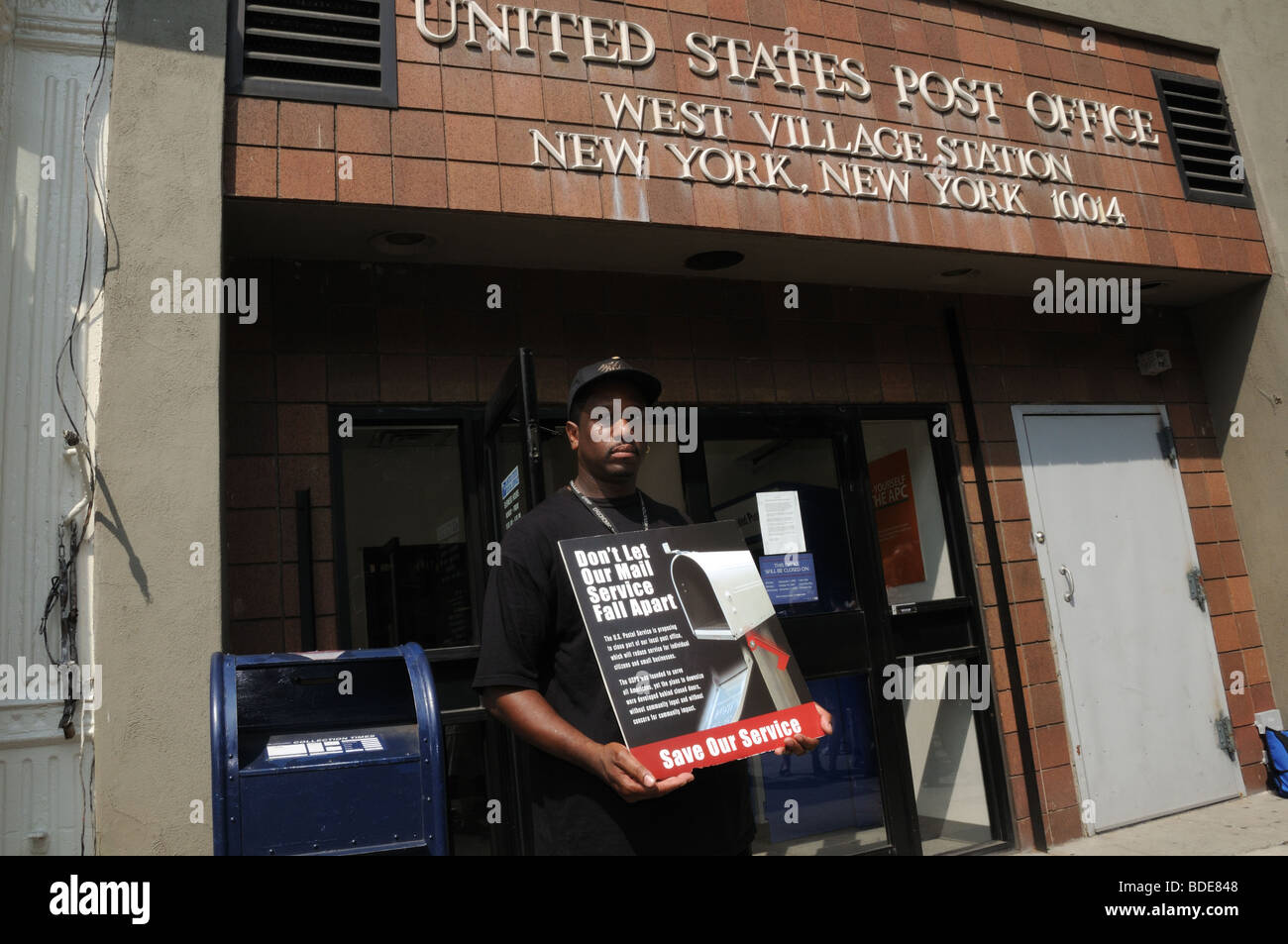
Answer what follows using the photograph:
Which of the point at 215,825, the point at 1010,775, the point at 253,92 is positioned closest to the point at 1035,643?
the point at 1010,775

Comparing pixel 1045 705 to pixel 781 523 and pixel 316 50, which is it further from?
pixel 316 50

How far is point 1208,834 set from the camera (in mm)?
5215

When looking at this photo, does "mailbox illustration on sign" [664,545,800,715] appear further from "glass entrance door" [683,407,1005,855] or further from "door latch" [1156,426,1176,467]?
"door latch" [1156,426,1176,467]

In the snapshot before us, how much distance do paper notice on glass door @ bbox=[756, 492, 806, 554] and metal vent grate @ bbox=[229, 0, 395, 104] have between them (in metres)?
2.75

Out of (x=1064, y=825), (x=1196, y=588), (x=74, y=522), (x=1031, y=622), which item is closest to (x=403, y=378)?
(x=74, y=522)

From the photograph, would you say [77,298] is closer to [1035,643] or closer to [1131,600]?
[1035,643]

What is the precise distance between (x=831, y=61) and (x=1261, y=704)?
481 centimetres

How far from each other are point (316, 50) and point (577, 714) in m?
3.27

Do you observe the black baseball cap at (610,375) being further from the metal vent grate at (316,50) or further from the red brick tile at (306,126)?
the metal vent grate at (316,50)

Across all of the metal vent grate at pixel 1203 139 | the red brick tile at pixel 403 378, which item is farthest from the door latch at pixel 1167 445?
the red brick tile at pixel 403 378

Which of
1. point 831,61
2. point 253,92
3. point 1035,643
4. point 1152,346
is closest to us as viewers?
point 253,92

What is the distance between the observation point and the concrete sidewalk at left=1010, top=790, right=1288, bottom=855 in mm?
4957

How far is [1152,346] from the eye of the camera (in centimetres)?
641

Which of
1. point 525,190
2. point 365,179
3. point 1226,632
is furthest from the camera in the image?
point 1226,632
